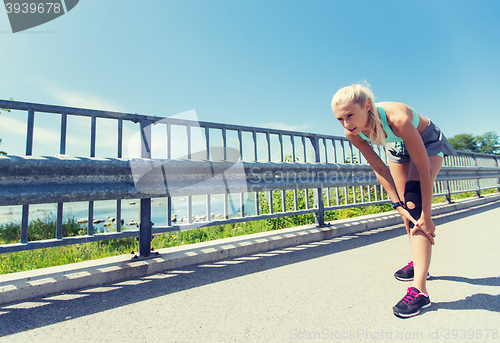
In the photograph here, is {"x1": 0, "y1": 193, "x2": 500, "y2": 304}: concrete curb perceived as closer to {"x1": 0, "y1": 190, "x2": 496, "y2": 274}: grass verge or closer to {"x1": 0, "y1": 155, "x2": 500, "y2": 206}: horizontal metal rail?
{"x1": 0, "y1": 155, "x2": 500, "y2": 206}: horizontal metal rail

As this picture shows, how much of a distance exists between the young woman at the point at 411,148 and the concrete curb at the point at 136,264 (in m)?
1.68

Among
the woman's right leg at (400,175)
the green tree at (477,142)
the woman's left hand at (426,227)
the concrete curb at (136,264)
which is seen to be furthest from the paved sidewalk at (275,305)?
the green tree at (477,142)

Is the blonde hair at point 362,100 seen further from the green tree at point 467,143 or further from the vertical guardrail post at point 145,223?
the green tree at point 467,143

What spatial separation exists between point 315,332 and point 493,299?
1.43 metres

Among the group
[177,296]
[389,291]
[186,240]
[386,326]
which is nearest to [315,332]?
[386,326]

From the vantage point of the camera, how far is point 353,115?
77.1 inches

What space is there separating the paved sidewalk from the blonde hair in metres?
1.29

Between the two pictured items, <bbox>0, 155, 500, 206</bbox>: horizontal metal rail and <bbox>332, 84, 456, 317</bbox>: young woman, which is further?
<bbox>0, 155, 500, 206</bbox>: horizontal metal rail

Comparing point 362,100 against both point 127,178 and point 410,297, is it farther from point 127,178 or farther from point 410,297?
point 127,178

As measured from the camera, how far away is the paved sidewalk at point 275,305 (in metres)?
1.54

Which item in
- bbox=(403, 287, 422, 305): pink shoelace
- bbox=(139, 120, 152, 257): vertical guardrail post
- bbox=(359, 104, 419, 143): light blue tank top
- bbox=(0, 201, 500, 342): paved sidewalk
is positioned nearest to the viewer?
bbox=(0, 201, 500, 342): paved sidewalk

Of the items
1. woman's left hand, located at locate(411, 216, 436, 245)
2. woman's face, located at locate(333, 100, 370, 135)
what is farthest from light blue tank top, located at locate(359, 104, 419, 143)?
woman's left hand, located at locate(411, 216, 436, 245)

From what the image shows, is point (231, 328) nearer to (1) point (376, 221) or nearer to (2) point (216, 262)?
(2) point (216, 262)

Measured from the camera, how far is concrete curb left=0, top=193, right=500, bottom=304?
2.17 m
